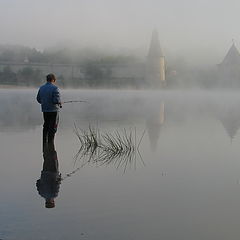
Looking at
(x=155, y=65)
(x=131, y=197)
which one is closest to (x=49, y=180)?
(x=131, y=197)

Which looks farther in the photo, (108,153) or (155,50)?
(155,50)

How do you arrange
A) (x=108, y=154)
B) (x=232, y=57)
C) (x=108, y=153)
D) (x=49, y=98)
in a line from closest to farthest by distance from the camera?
(x=108, y=154)
(x=108, y=153)
(x=49, y=98)
(x=232, y=57)

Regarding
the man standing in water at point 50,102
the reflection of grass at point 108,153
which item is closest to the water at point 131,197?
the reflection of grass at point 108,153

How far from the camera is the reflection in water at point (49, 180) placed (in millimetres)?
5625

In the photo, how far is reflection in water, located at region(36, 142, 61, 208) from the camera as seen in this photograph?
18.5 ft

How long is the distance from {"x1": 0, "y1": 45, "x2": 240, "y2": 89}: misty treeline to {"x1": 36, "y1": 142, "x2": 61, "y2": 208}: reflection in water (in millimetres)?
75861

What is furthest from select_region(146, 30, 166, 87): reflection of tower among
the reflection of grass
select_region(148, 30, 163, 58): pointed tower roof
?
the reflection of grass

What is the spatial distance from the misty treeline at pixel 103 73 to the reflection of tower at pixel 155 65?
1.21 m

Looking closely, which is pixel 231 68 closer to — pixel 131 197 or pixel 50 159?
pixel 50 159

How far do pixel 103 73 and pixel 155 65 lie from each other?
1112 centimetres

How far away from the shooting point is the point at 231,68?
85.2 metres

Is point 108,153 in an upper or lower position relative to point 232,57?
lower

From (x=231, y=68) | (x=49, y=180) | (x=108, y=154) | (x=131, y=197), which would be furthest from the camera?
(x=231, y=68)

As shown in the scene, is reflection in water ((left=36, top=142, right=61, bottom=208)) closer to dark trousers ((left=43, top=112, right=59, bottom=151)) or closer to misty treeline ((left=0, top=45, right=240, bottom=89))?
dark trousers ((left=43, top=112, right=59, bottom=151))
